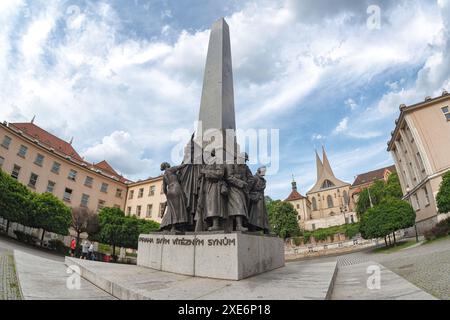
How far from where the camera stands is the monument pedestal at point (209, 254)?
16.7 feet

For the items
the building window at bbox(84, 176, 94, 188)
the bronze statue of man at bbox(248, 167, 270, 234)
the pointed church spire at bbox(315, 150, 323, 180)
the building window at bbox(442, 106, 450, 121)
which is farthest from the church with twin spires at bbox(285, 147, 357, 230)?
the bronze statue of man at bbox(248, 167, 270, 234)

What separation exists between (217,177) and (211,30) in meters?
7.41

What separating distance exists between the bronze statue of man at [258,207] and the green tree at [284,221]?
46.2m

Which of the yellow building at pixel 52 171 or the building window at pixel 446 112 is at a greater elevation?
the building window at pixel 446 112

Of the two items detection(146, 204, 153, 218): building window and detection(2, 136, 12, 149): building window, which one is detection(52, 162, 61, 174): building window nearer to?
detection(2, 136, 12, 149): building window

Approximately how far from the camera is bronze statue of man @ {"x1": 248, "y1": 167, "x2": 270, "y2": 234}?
7.65 meters

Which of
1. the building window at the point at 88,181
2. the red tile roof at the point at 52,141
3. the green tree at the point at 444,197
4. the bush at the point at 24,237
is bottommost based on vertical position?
the bush at the point at 24,237

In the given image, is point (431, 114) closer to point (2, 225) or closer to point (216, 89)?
point (216, 89)

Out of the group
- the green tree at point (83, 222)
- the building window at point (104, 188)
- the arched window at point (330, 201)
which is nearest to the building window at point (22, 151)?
the green tree at point (83, 222)

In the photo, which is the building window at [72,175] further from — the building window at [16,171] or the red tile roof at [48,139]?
the building window at [16,171]

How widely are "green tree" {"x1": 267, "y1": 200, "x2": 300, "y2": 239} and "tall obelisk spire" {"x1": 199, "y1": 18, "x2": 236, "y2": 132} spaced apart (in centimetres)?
4640

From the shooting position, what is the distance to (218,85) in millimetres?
9117
